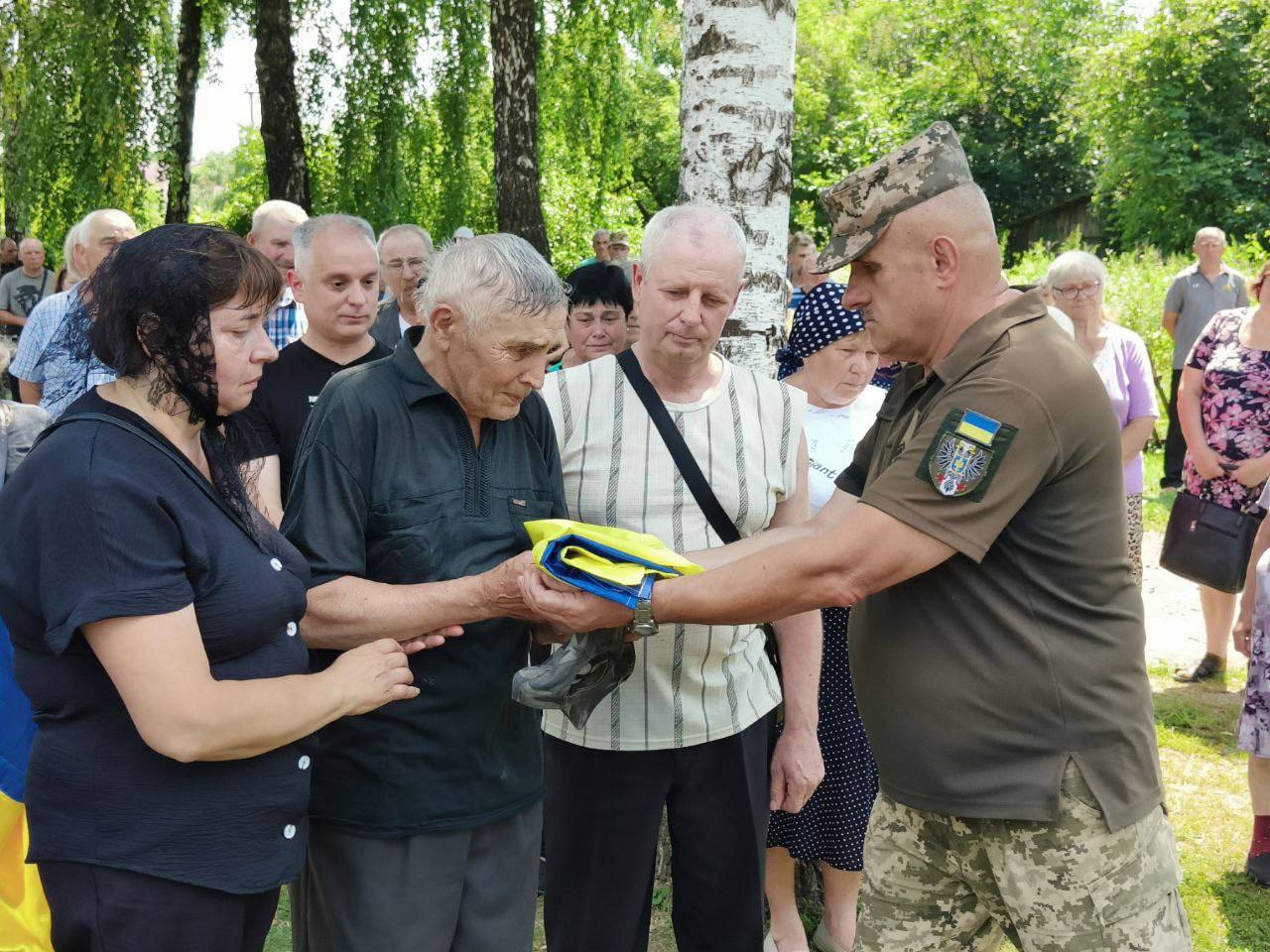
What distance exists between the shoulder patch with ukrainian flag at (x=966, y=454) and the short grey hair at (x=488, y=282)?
33.6 inches

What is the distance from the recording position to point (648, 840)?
302cm

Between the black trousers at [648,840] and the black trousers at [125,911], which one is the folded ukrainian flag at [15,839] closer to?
the black trousers at [125,911]

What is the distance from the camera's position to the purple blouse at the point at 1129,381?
245 inches

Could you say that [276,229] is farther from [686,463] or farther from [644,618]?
[644,618]

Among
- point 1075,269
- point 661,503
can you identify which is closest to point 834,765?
point 661,503

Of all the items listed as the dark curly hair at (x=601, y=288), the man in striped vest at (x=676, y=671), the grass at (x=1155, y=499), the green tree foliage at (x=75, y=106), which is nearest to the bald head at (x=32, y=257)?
the green tree foliage at (x=75, y=106)

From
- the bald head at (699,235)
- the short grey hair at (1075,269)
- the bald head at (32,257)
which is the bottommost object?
the bald head at (699,235)

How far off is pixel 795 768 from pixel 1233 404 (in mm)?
3866

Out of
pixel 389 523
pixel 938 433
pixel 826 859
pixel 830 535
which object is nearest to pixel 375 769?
pixel 389 523

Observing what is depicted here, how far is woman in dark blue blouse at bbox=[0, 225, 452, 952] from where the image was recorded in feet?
6.14

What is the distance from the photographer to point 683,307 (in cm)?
295

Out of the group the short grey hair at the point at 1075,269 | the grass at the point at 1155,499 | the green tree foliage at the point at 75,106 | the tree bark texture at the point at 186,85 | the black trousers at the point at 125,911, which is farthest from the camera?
the tree bark texture at the point at 186,85

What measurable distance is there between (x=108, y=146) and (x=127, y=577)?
1015 cm

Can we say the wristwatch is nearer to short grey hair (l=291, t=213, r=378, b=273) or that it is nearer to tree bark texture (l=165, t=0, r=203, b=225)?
short grey hair (l=291, t=213, r=378, b=273)
